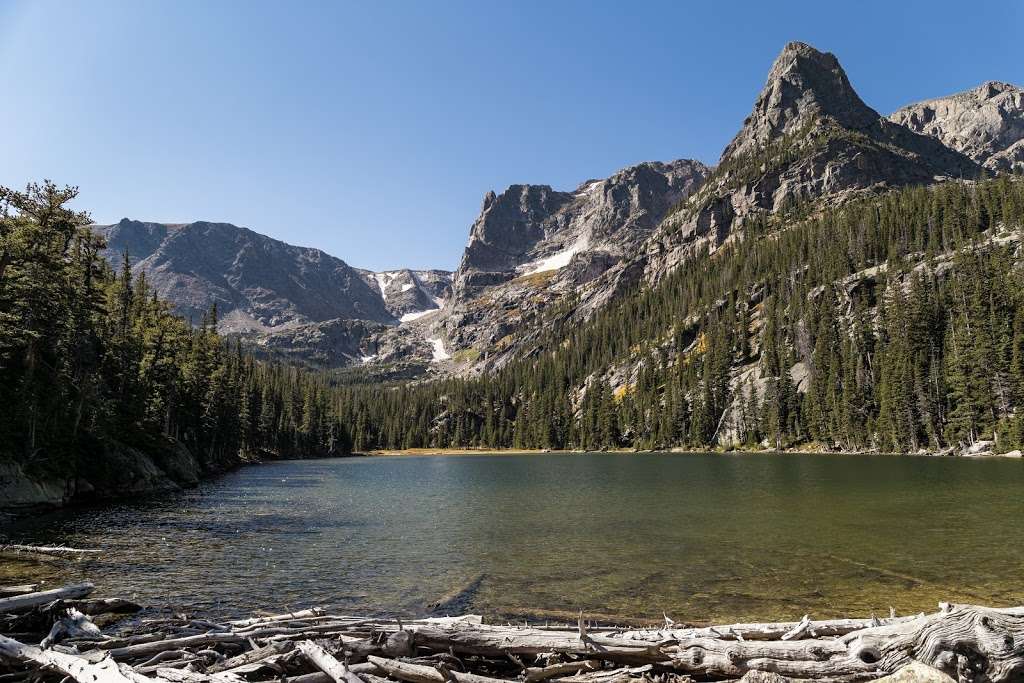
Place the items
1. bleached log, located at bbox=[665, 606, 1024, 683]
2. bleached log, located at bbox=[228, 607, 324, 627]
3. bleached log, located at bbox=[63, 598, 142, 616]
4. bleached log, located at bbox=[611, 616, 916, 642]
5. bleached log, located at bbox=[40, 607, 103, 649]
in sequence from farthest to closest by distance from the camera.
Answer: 1. bleached log, located at bbox=[63, 598, 142, 616]
2. bleached log, located at bbox=[228, 607, 324, 627]
3. bleached log, located at bbox=[40, 607, 103, 649]
4. bleached log, located at bbox=[611, 616, 916, 642]
5. bleached log, located at bbox=[665, 606, 1024, 683]

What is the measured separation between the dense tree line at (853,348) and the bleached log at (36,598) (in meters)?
103

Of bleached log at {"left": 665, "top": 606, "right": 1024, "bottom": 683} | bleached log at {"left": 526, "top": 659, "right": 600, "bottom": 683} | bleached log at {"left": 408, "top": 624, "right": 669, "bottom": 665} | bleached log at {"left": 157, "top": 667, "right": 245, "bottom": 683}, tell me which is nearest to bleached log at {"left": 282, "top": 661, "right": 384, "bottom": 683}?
bleached log at {"left": 157, "top": 667, "right": 245, "bottom": 683}

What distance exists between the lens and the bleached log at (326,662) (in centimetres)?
796

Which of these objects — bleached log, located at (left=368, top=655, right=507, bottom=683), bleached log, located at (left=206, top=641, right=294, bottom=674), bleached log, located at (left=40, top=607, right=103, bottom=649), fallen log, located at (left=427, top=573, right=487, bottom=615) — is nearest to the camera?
bleached log, located at (left=368, top=655, right=507, bottom=683)

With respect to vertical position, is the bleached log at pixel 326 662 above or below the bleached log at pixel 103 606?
above

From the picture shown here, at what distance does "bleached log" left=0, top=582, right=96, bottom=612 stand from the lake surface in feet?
16.3

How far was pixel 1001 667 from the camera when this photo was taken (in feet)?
25.7

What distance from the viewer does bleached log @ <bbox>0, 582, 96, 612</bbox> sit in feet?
38.2

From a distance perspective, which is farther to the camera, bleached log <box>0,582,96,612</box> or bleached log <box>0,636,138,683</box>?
bleached log <box>0,582,96,612</box>

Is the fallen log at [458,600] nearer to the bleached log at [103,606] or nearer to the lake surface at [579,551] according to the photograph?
the lake surface at [579,551]

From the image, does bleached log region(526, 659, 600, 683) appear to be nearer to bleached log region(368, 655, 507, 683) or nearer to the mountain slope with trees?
bleached log region(368, 655, 507, 683)

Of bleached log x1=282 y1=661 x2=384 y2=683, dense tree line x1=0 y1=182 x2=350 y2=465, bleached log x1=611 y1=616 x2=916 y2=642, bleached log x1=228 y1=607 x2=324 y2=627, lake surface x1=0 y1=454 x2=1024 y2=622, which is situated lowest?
lake surface x1=0 y1=454 x2=1024 y2=622

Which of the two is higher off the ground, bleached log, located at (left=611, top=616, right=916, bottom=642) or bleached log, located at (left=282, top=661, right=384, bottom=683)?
bleached log, located at (left=611, top=616, right=916, bottom=642)

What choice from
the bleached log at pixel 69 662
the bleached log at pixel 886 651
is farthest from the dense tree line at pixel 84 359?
the bleached log at pixel 886 651
